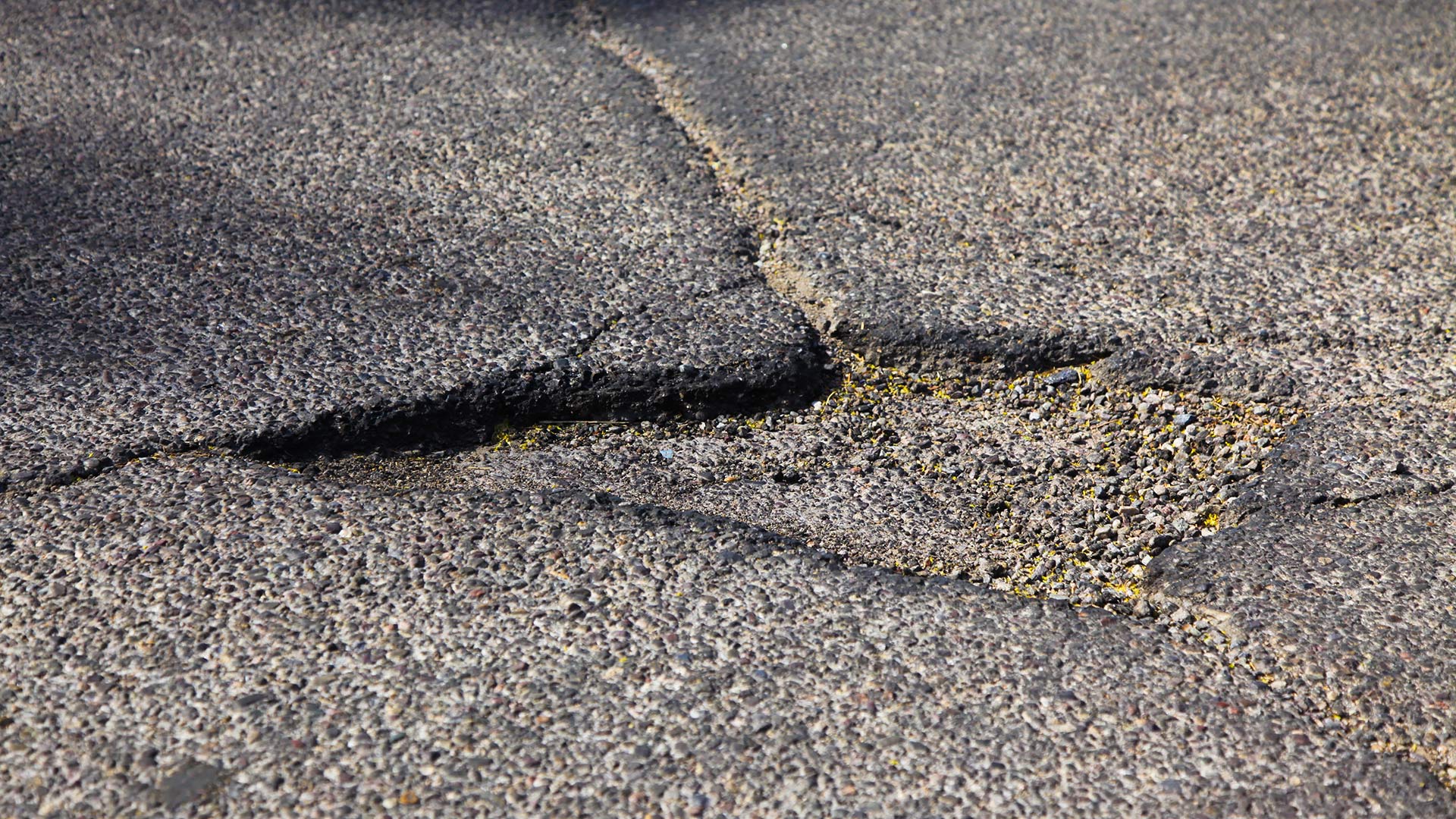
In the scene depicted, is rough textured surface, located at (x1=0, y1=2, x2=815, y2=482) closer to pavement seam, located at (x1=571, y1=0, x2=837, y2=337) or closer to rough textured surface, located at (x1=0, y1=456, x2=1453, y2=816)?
pavement seam, located at (x1=571, y1=0, x2=837, y2=337)

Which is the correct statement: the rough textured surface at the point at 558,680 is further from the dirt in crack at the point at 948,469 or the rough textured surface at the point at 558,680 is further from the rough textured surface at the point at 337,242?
the rough textured surface at the point at 337,242

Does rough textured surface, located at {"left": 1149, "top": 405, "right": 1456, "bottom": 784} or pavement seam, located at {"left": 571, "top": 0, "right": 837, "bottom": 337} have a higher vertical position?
rough textured surface, located at {"left": 1149, "top": 405, "right": 1456, "bottom": 784}

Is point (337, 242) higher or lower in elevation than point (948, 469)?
lower

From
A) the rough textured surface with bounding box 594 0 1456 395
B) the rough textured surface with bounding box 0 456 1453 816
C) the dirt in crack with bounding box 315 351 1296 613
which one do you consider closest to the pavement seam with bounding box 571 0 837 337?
the rough textured surface with bounding box 594 0 1456 395

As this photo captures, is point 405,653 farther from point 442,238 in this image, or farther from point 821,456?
point 442,238

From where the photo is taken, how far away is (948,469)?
2.28 m

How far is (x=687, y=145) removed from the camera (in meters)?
3.28

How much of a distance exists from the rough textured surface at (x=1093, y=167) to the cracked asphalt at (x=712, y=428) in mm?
18

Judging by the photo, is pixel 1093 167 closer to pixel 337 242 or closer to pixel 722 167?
pixel 722 167

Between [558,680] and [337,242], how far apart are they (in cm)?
143

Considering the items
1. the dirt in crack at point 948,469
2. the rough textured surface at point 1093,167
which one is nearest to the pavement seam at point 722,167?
the rough textured surface at point 1093,167

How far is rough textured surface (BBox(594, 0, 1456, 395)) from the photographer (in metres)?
2.61

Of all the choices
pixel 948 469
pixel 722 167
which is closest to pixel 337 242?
pixel 722 167

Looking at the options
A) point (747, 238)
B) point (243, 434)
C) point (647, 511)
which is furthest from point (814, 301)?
point (243, 434)
